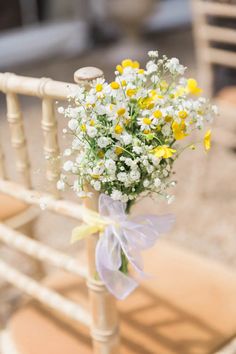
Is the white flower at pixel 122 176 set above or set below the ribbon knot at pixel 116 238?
above

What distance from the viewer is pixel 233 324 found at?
3.65 ft

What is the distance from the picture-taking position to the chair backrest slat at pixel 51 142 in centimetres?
89

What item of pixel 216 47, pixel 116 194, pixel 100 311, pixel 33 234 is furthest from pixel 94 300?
pixel 216 47

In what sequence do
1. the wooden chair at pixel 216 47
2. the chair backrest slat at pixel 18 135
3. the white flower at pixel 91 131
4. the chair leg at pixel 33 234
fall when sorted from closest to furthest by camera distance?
the white flower at pixel 91 131 < the chair backrest slat at pixel 18 135 < the chair leg at pixel 33 234 < the wooden chair at pixel 216 47

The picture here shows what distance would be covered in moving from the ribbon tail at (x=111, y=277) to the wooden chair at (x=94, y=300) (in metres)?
0.02

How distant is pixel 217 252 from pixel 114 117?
150 centimetres

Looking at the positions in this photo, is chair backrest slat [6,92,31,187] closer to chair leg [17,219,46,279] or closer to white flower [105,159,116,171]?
white flower [105,159,116,171]

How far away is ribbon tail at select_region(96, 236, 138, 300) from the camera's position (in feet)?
2.91

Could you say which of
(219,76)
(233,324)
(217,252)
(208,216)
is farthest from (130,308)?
(219,76)

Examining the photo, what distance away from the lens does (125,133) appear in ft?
2.50

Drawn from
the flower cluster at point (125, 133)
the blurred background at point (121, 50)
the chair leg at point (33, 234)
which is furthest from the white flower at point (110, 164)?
the blurred background at point (121, 50)

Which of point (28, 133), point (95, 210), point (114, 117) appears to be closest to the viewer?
point (114, 117)

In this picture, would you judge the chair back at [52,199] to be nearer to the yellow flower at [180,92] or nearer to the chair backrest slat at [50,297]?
the chair backrest slat at [50,297]

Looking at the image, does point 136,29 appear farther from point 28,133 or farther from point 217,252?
point 217,252
